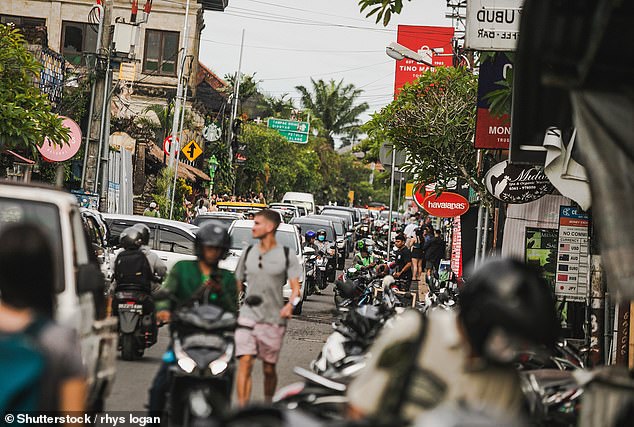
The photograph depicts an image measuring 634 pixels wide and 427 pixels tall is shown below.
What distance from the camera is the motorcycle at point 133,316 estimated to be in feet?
44.9

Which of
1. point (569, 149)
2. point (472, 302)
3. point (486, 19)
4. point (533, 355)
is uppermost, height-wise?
point (486, 19)

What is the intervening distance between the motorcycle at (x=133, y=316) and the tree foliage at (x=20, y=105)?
6851mm

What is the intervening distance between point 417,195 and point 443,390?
2274cm

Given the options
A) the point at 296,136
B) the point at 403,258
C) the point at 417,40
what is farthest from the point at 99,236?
the point at 296,136

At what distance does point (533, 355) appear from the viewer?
1180 centimetres

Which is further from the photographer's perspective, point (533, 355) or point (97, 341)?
point (533, 355)

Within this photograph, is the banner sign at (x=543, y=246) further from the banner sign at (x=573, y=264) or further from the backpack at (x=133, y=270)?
the backpack at (x=133, y=270)

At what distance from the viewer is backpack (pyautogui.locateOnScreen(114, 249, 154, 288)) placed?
13923mm

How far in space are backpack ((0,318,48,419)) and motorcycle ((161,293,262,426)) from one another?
343 cm

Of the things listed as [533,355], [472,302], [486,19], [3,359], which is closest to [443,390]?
[472,302]

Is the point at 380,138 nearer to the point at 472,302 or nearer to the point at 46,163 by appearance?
the point at 46,163

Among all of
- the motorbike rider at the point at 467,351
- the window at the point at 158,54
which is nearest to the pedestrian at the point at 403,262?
the motorbike rider at the point at 467,351

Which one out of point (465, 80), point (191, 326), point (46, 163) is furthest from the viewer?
point (46, 163)

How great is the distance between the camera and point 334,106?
90375 mm
